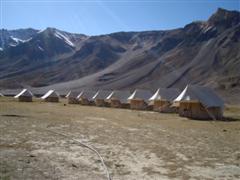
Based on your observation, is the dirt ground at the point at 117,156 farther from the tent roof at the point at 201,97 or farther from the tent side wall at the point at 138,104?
the tent side wall at the point at 138,104

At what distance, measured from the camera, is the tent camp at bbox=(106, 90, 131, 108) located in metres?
58.6

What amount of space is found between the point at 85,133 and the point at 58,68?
171m

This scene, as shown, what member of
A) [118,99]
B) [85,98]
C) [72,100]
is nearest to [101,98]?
[118,99]

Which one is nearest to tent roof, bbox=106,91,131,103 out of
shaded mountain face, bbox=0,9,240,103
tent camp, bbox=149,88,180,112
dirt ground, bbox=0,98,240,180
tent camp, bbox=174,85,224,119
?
tent camp, bbox=149,88,180,112

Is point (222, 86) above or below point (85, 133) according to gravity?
above

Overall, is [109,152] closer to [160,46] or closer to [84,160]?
[84,160]

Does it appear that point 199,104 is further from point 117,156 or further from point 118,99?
point 117,156

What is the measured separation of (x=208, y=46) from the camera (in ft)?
463

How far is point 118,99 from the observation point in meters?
59.8

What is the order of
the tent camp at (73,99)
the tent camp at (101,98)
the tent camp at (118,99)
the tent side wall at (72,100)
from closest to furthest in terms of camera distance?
the tent camp at (118,99), the tent camp at (101,98), the tent side wall at (72,100), the tent camp at (73,99)

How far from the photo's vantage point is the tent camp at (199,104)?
37.8 metres

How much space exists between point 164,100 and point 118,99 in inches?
531

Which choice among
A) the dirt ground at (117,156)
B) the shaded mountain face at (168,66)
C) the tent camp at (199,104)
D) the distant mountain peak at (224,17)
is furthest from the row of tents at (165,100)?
the distant mountain peak at (224,17)

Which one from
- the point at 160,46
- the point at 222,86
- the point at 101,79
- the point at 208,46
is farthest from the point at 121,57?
the point at 222,86
